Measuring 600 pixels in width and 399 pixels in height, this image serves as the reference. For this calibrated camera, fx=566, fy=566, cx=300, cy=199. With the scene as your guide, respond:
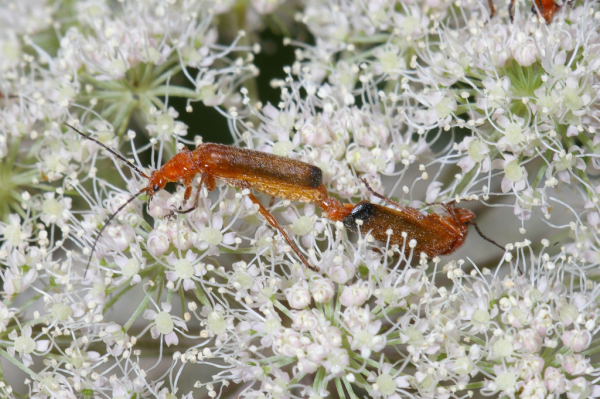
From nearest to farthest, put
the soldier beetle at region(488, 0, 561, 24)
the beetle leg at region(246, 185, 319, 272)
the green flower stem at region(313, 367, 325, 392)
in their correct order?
the green flower stem at region(313, 367, 325, 392), the beetle leg at region(246, 185, 319, 272), the soldier beetle at region(488, 0, 561, 24)

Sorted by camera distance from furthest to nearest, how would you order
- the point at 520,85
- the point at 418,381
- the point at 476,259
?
the point at 476,259 < the point at 520,85 < the point at 418,381

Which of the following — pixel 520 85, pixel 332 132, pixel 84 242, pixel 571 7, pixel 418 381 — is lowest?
pixel 418 381

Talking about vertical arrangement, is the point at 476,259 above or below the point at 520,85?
below

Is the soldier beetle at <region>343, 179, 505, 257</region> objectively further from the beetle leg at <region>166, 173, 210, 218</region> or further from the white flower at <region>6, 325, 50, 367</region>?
the white flower at <region>6, 325, 50, 367</region>

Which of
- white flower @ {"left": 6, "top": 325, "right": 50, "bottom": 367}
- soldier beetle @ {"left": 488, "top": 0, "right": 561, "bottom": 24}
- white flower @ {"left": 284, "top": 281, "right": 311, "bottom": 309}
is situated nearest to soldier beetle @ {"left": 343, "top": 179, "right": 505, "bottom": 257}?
white flower @ {"left": 284, "top": 281, "right": 311, "bottom": 309}

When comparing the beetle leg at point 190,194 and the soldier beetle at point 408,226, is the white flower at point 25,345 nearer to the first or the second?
the beetle leg at point 190,194

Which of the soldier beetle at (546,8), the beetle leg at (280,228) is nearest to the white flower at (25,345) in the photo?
the beetle leg at (280,228)

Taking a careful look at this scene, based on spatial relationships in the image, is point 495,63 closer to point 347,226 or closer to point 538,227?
point 347,226

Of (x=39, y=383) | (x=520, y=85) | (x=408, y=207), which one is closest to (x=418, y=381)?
(x=408, y=207)
